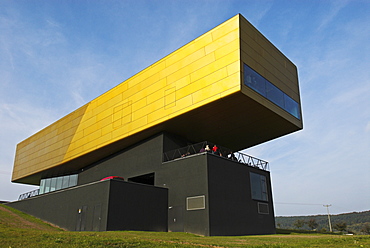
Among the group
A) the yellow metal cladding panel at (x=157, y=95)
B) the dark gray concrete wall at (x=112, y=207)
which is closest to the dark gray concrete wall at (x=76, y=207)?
the dark gray concrete wall at (x=112, y=207)

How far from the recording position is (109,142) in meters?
30.6

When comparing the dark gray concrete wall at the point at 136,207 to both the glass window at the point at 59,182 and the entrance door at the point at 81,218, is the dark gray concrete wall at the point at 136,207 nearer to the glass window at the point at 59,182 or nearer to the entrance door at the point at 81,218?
the entrance door at the point at 81,218

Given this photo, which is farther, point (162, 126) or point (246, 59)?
point (162, 126)

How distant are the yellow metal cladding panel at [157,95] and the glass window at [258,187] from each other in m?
9.47

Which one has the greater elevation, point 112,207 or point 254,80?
point 254,80

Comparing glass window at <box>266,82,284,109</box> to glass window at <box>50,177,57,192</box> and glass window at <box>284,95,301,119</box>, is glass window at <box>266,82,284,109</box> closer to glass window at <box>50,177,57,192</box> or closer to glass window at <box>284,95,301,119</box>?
glass window at <box>284,95,301,119</box>

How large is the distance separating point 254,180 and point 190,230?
26.9 ft

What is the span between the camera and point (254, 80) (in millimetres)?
23391

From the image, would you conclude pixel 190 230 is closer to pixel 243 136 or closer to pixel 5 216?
pixel 243 136

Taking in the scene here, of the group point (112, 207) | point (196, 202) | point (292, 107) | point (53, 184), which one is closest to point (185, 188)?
point (196, 202)

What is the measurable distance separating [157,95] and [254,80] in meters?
8.72

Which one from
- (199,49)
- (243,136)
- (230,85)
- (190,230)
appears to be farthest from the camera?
(243,136)

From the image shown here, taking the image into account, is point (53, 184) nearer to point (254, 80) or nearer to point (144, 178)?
point (144, 178)

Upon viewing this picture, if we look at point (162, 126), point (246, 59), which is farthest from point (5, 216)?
point (246, 59)
